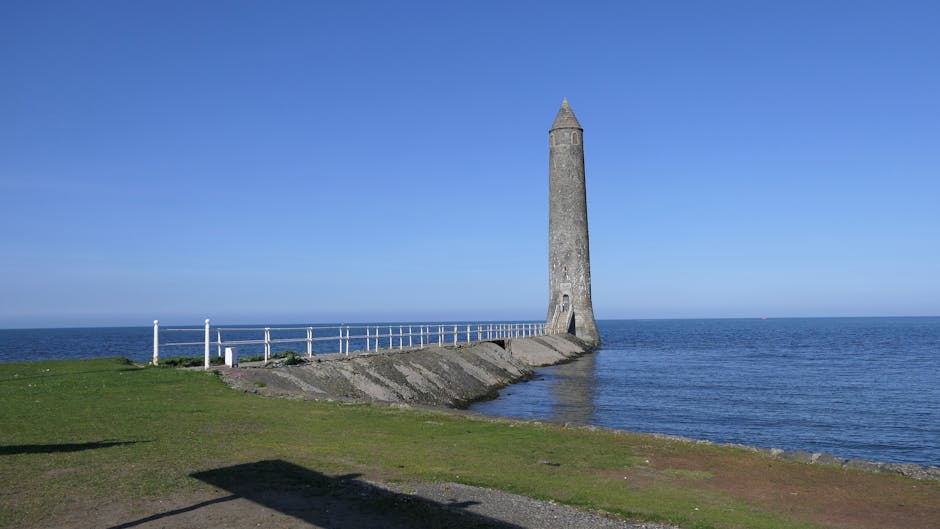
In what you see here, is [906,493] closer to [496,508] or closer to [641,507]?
[641,507]

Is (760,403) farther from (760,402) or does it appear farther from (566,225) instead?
(566,225)

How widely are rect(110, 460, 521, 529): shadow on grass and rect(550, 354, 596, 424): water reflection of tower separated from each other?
1089 centimetres

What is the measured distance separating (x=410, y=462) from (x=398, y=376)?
51.1 feet

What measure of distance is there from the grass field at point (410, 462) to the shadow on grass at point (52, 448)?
3 centimetres

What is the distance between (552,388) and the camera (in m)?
32.9

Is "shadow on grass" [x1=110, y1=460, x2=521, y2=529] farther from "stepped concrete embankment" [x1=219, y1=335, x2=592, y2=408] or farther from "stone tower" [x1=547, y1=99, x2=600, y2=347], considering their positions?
"stone tower" [x1=547, y1=99, x2=600, y2=347]

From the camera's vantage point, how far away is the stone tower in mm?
55000

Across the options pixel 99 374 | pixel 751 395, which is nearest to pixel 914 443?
pixel 751 395

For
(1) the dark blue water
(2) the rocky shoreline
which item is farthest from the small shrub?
(1) the dark blue water

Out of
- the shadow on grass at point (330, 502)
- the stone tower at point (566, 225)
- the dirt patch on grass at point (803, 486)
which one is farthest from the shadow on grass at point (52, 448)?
the stone tower at point (566, 225)

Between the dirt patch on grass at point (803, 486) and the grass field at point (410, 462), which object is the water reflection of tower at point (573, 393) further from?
the dirt patch on grass at point (803, 486)

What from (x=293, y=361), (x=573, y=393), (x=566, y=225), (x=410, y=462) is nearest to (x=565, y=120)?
(x=566, y=225)

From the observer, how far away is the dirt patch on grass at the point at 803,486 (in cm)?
834

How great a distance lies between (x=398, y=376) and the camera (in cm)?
2578
